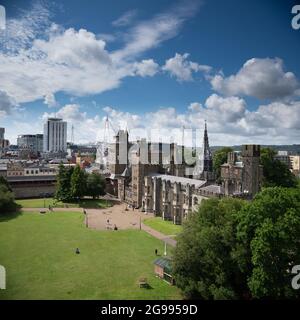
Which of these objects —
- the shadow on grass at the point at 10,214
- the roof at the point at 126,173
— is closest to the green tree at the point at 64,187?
the shadow on grass at the point at 10,214

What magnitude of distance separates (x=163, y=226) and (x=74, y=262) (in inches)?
875

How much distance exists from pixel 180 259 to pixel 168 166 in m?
50.6

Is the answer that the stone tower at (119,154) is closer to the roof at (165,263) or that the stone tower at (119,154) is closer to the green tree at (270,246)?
the roof at (165,263)

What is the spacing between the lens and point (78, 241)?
142ft

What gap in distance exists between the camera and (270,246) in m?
23.3

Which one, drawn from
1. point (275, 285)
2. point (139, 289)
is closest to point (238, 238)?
point (275, 285)

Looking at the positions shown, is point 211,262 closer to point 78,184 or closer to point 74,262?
point 74,262

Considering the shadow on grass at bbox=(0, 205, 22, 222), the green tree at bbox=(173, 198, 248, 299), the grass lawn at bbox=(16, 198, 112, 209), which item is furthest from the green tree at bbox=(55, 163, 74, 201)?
the green tree at bbox=(173, 198, 248, 299)

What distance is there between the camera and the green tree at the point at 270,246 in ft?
75.6

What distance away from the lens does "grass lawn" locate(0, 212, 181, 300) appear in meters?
28.3

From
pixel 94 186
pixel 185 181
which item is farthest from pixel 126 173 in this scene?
pixel 185 181

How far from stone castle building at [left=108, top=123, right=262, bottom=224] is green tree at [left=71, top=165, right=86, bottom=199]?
37.1ft

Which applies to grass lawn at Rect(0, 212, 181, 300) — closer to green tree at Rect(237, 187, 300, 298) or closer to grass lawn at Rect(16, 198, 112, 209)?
green tree at Rect(237, 187, 300, 298)

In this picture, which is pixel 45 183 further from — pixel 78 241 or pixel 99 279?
pixel 99 279
